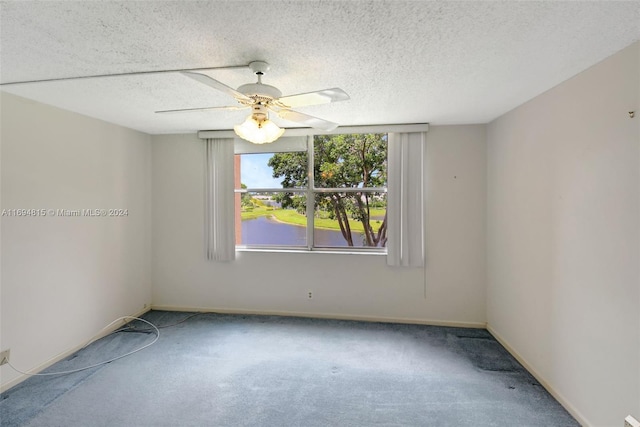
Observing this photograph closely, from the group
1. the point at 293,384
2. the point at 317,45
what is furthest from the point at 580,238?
the point at 293,384

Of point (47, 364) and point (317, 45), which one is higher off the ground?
point (317, 45)

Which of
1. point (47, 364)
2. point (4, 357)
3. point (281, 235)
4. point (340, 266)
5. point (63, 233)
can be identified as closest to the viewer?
point (4, 357)

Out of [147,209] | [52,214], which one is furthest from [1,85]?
[147,209]

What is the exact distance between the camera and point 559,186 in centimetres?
209

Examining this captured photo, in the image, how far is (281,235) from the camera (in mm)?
3725

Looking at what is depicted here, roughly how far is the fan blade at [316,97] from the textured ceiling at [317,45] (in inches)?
8.9

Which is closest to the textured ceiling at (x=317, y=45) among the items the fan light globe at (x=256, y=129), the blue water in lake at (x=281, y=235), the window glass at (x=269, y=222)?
the fan light globe at (x=256, y=129)

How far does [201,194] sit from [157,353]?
184 cm

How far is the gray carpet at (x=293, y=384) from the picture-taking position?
6.33 ft

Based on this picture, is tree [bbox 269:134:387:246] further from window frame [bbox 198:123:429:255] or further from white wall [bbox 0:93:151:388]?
white wall [bbox 0:93:151:388]

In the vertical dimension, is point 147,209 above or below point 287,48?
below

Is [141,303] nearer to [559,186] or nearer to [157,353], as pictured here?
[157,353]

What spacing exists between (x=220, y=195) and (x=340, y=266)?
1.73 meters

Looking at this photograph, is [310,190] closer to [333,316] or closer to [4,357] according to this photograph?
[333,316]
